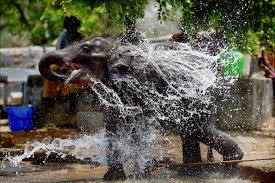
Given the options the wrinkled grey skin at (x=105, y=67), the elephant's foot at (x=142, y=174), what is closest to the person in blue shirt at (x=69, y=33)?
the wrinkled grey skin at (x=105, y=67)

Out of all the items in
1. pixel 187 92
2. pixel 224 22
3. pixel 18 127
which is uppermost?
pixel 224 22

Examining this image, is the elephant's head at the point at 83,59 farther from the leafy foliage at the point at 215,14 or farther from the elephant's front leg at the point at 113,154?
the leafy foliage at the point at 215,14

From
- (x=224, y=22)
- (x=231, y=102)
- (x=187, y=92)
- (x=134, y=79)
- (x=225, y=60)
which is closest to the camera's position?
(x=134, y=79)

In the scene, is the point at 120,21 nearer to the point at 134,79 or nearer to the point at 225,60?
the point at 225,60

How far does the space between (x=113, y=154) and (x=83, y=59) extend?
1.05 metres

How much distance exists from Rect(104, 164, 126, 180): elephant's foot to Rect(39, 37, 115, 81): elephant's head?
3.15 feet

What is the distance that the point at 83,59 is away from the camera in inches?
240

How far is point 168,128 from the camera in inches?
267

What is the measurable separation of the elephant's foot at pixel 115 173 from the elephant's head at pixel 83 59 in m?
0.96

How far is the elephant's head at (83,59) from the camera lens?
6.08m

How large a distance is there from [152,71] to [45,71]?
1.14 meters

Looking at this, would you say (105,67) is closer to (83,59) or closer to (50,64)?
(83,59)

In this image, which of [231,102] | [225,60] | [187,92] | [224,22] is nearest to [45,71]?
[187,92]

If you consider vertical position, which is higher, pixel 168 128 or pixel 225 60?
pixel 225 60
